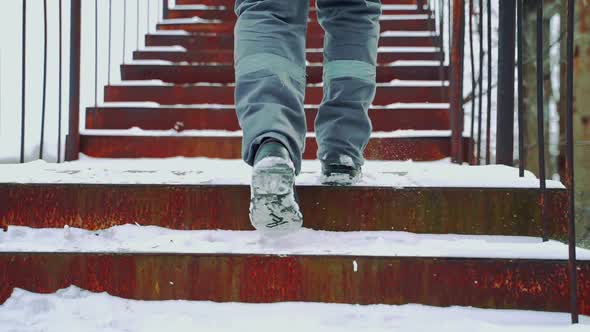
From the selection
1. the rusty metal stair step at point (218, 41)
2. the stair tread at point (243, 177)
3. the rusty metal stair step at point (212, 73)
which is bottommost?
the stair tread at point (243, 177)

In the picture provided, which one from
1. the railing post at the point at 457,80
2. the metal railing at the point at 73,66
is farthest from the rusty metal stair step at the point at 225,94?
the railing post at the point at 457,80

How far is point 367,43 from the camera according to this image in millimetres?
1300

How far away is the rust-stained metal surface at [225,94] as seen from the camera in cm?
258

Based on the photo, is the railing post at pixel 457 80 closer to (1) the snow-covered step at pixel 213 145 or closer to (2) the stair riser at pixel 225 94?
(1) the snow-covered step at pixel 213 145

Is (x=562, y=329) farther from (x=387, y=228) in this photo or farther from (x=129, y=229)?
(x=129, y=229)

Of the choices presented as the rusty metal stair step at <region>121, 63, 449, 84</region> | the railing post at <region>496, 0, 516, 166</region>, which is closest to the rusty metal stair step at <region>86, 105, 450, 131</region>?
the rusty metal stair step at <region>121, 63, 449, 84</region>

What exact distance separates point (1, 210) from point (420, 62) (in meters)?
2.12

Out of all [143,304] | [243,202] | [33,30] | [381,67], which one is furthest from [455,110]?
[33,30]

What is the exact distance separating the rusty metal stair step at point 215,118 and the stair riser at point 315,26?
1080mm

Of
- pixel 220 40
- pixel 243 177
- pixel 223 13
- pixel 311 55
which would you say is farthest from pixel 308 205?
pixel 223 13

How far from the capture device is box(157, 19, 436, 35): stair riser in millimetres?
3309

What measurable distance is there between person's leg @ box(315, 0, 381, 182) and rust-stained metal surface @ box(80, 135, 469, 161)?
87 cm

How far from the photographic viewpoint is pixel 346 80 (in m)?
1.28

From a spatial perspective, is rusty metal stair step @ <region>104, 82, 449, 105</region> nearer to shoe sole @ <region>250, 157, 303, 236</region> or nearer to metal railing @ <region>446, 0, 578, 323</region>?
metal railing @ <region>446, 0, 578, 323</region>
